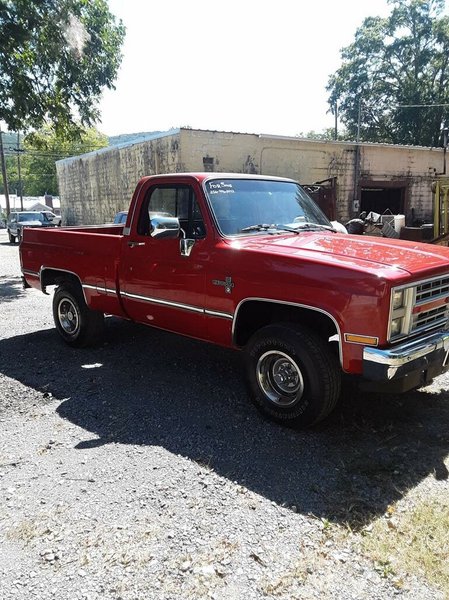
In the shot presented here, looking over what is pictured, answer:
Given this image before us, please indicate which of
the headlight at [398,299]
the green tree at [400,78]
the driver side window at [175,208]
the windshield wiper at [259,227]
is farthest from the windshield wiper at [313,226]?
the green tree at [400,78]

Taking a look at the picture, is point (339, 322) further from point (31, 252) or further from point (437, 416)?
point (31, 252)

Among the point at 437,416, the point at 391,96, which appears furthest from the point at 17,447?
the point at 391,96

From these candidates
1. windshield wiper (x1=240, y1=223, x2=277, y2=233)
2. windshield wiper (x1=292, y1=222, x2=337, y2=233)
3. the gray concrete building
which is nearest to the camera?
windshield wiper (x1=240, y1=223, x2=277, y2=233)

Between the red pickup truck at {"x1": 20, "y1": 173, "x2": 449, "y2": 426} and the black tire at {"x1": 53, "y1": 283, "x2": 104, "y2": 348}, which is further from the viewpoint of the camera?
the black tire at {"x1": 53, "y1": 283, "x2": 104, "y2": 348}

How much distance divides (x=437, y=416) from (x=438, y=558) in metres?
1.83

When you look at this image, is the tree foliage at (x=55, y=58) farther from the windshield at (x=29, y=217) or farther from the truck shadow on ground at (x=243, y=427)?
the windshield at (x=29, y=217)

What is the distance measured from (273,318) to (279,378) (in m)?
0.54

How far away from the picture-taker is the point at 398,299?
3.39m

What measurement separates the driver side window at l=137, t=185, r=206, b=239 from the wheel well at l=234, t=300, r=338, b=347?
2.76 ft

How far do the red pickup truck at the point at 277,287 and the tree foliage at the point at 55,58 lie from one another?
10.0 metres

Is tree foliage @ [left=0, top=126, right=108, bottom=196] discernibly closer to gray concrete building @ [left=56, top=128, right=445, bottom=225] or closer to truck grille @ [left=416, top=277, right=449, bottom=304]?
gray concrete building @ [left=56, top=128, right=445, bottom=225]

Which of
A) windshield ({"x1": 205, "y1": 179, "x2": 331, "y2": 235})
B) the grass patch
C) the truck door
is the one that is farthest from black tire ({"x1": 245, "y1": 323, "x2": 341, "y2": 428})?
windshield ({"x1": 205, "y1": 179, "x2": 331, "y2": 235})

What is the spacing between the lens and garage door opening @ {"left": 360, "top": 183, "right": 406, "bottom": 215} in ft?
71.0

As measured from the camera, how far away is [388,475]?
334cm
